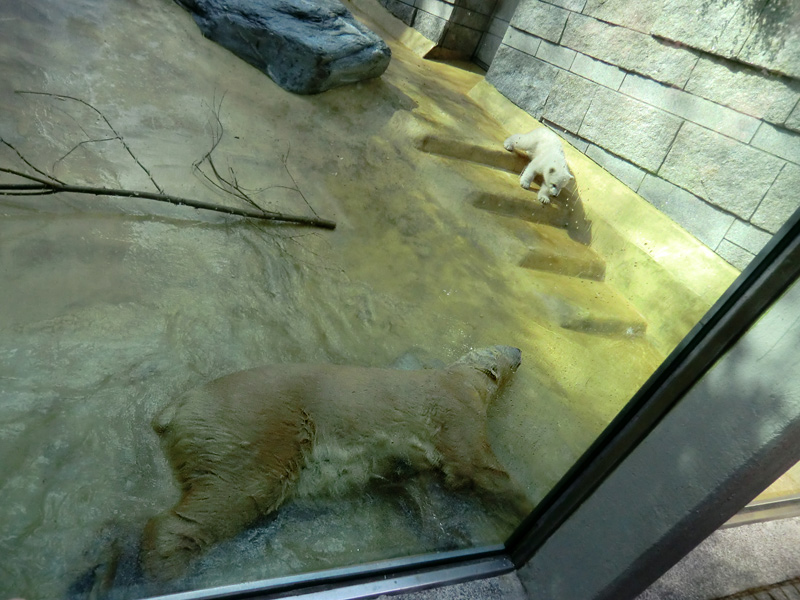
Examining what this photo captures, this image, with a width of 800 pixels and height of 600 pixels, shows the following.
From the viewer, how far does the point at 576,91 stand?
18.8ft

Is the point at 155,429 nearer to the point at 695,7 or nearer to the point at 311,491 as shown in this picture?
the point at 311,491

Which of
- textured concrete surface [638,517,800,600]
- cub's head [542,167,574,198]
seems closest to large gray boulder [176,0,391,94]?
cub's head [542,167,574,198]

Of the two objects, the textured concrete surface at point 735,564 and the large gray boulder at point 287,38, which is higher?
the large gray boulder at point 287,38

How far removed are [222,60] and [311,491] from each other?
15.7ft

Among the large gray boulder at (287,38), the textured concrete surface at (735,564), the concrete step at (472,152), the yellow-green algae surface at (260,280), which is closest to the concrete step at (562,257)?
the yellow-green algae surface at (260,280)

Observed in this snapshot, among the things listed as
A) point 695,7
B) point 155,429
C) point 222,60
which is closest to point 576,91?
point 695,7

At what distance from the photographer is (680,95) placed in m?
4.54

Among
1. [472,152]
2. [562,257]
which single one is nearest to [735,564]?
[562,257]

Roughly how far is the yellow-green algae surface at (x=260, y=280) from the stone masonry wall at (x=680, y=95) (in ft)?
0.95

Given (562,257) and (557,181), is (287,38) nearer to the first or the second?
(557,181)

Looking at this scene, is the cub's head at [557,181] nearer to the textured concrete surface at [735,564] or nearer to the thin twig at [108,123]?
the textured concrete surface at [735,564]

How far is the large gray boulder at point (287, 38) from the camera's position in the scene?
5039 millimetres

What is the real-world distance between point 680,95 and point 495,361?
348cm

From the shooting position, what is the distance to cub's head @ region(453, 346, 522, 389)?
2.78 m
